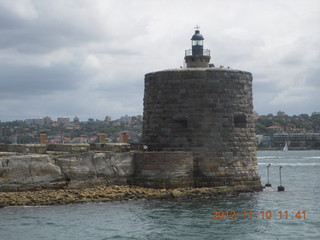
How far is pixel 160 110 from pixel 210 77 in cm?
242

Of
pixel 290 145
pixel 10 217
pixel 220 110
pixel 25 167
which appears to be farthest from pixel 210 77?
pixel 290 145

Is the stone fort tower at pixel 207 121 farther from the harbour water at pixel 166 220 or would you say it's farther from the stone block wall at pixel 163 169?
the harbour water at pixel 166 220

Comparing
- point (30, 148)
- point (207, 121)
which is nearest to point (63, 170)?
point (30, 148)

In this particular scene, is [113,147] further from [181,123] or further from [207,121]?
[207,121]

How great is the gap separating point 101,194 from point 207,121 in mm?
5170

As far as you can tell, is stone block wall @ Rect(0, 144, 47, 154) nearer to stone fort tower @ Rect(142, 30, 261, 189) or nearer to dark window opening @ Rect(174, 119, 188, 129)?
stone fort tower @ Rect(142, 30, 261, 189)

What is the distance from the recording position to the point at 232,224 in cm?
1970

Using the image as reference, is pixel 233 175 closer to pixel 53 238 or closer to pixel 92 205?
pixel 92 205

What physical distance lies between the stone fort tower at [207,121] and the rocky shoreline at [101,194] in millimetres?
699

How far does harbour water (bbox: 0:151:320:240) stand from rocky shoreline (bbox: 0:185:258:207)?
40 centimetres

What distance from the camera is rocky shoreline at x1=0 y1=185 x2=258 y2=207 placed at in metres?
21.8

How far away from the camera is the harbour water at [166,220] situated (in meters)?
18.3

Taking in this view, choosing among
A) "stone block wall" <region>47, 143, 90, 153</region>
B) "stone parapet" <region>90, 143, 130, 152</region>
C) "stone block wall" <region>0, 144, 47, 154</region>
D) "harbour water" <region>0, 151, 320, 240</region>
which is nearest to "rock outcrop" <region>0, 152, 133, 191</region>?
"stone parapet" <region>90, 143, 130, 152</region>

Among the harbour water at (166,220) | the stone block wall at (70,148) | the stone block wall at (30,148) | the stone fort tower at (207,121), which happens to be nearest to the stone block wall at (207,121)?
the stone fort tower at (207,121)
